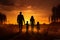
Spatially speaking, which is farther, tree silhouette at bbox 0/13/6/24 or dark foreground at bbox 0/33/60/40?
tree silhouette at bbox 0/13/6/24

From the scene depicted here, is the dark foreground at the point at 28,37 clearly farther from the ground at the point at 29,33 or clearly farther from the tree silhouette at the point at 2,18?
the tree silhouette at the point at 2,18

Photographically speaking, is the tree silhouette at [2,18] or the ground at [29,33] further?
the tree silhouette at [2,18]

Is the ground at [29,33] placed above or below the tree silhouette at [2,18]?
below

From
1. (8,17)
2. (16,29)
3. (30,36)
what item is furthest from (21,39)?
(8,17)

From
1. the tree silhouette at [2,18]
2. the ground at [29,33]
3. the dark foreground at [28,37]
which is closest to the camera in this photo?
the dark foreground at [28,37]

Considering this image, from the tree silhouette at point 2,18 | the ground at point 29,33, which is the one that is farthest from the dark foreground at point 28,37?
the tree silhouette at point 2,18

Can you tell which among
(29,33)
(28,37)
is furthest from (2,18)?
(28,37)

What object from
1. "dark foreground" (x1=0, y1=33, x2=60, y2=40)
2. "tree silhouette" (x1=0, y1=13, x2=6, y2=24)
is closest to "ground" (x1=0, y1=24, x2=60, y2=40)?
"dark foreground" (x1=0, y1=33, x2=60, y2=40)

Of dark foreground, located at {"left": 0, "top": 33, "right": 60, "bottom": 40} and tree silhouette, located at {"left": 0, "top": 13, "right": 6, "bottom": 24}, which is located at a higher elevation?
tree silhouette, located at {"left": 0, "top": 13, "right": 6, "bottom": 24}

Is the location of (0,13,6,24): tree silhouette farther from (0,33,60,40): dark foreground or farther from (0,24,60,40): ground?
(0,33,60,40): dark foreground

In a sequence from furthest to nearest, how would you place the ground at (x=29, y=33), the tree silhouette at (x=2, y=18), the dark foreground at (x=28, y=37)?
the tree silhouette at (x=2, y=18) < the ground at (x=29, y=33) < the dark foreground at (x=28, y=37)

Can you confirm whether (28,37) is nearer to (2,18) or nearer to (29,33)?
(29,33)

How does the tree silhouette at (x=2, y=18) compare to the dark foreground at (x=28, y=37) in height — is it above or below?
above

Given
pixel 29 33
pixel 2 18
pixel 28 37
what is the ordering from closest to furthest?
pixel 28 37, pixel 29 33, pixel 2 18
